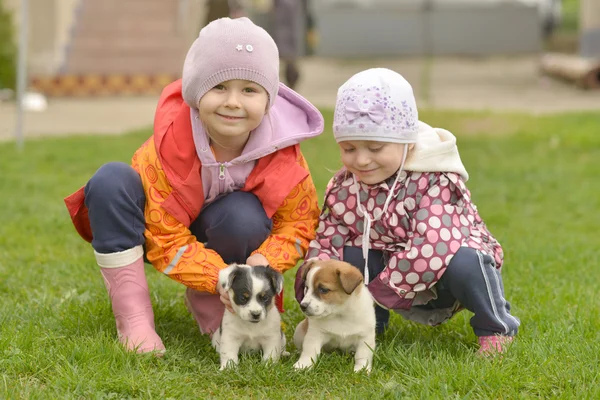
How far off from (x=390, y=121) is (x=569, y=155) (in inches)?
216

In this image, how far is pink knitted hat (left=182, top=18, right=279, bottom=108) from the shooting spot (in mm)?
3145

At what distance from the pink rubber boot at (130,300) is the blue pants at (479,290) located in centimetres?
111

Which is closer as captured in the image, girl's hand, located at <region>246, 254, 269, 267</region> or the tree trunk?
girl's hand, located at <region>246, 254, 269, 267</region>

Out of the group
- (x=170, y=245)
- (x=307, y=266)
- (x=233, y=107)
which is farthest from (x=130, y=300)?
(x=233, y=107)

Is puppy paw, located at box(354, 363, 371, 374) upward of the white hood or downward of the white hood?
downward

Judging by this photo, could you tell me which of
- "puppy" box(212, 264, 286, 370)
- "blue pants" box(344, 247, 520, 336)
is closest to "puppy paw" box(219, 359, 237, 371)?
"puppy" box(212, 264, 286, 370)

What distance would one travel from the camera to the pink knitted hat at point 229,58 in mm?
3145

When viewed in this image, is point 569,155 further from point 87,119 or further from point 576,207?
point 87,119

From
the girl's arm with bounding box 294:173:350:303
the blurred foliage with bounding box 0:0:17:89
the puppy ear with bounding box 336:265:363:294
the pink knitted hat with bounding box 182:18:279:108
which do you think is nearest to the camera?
the puppy ear with bounding box 336:265:363:294

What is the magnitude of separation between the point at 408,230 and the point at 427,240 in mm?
148

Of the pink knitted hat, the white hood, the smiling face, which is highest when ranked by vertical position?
the pink knitted hat

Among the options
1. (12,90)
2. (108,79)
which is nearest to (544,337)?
(12,90)

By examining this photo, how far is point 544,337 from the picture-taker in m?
3.32

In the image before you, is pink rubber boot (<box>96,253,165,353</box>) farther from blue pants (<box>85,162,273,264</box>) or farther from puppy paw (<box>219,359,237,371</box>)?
puppy paw (<box>219,359,237,371</box>)
